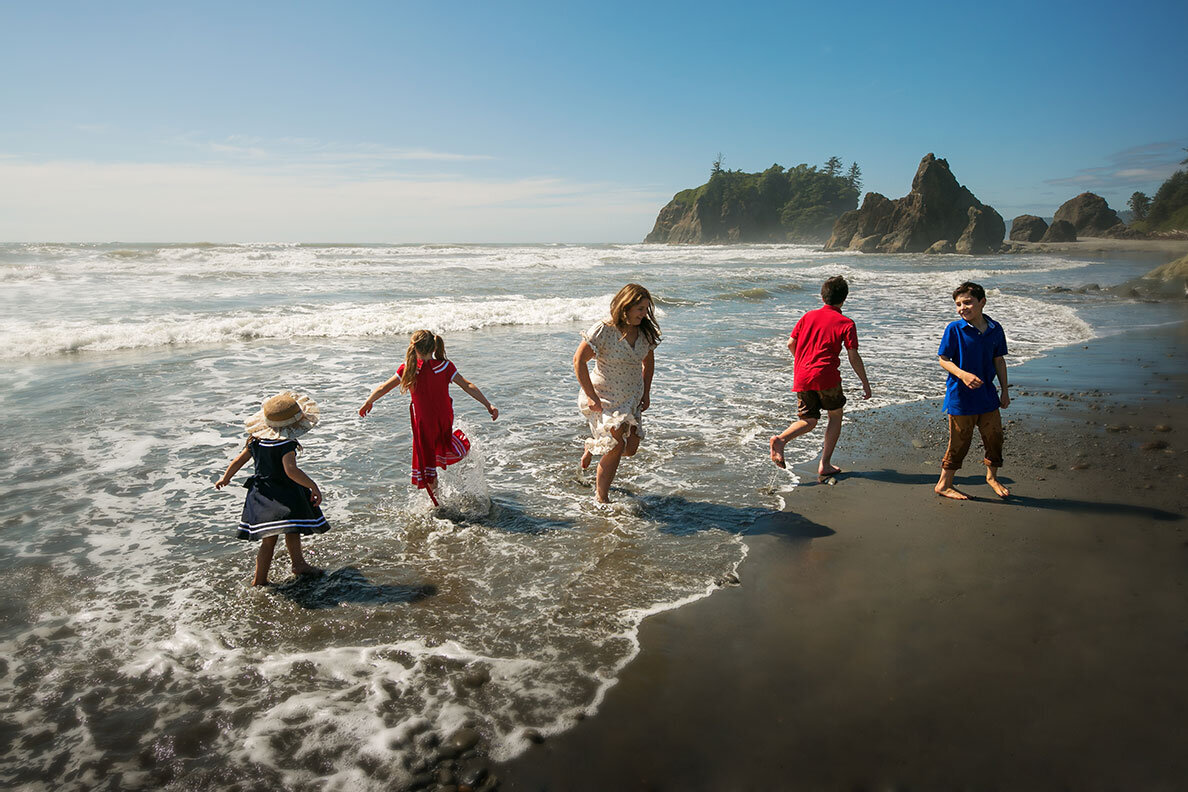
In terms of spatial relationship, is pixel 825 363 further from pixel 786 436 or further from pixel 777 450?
pixel 777 450

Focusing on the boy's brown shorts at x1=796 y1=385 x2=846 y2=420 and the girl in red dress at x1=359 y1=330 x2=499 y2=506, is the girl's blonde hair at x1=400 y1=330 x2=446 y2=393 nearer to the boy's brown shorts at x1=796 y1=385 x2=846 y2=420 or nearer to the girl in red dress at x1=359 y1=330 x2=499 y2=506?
the girl in red dress at x1=359 y1=330 x2=499 y2=506

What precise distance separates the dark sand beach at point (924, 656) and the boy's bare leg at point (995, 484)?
0.07m

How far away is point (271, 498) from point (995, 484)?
549cm

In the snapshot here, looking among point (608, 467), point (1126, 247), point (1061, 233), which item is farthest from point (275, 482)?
point (1061, 233)

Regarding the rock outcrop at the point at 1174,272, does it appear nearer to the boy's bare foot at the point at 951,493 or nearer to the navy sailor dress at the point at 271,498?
the boy's bare foot at the point at 951,493

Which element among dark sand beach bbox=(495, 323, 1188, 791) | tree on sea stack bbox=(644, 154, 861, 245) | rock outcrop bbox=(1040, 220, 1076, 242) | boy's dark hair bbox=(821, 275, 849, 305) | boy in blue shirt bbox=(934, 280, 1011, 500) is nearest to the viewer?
dark sand beach bbox=(495, 323, 1188, 791)

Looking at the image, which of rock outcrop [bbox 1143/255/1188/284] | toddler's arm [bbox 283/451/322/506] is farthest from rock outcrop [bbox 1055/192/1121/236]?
toddler's arm [bbox 283/451/322/506]

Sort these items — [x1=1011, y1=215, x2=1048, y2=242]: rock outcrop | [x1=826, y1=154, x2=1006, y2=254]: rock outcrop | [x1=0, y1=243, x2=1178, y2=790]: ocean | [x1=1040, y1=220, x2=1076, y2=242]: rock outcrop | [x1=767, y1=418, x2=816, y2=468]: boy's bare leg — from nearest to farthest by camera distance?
[x1=0, y1=243, x2=1178, y2=790]: ocean
[x1=767, y1=418, x2=816, y2=468]: boy's bare leg
[x1=826, y1=154, x2=1006, y2=254]: rock outcrop
[x1=1040, y1=220, x2=1076, y2=242]: rock outcrop
[x1=1011, y1=215, x2=1048, y2=242]: rock outcrop

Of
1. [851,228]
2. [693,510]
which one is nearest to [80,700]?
[693,510]

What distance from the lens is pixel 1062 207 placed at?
9919cm

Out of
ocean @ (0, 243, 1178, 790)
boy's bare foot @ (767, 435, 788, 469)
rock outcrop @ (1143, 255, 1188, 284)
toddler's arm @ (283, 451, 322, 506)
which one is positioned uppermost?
rock outcrop @ (1143, 255, 1188, 284)

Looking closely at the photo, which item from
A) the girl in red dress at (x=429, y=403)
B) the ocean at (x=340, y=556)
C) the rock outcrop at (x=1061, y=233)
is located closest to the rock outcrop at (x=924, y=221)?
the rock outcrop at (x=1061, y=233)

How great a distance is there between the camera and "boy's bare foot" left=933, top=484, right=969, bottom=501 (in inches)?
206

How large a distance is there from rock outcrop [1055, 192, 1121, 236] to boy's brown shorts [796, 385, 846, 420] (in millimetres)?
109493
